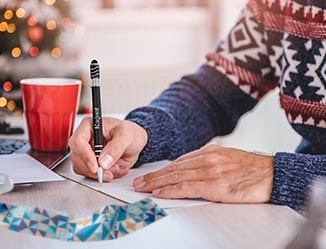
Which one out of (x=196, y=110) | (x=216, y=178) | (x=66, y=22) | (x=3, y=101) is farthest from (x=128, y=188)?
(x=66, y=22)

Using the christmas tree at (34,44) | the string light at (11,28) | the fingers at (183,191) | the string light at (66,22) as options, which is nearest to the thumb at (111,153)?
the fingers at (183,191)

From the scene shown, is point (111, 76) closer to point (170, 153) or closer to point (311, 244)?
point (170, 153)

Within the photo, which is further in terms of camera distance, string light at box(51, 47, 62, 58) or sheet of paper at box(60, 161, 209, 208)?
string light at box(51, 47, 62, 58)

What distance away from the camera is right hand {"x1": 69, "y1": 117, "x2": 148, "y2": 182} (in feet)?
3.22

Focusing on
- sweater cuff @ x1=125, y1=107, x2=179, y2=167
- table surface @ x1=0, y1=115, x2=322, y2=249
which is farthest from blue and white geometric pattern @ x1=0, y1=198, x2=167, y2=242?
sweater cuff @ x1=125, y1=107, x2=179, y2=167

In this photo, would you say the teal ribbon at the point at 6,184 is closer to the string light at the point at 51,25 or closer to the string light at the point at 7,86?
the string light at the point at 7,86

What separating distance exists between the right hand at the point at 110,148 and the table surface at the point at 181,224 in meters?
0.04

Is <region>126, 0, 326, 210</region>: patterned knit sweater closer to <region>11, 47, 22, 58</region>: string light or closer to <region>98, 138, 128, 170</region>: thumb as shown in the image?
<region>98, 138, 128, 170</region>: thumb

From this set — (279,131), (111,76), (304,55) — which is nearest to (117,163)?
(304,55)

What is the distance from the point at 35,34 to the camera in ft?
9.24

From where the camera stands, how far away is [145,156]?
110 centimetres

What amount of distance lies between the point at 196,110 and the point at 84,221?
1.97 ft

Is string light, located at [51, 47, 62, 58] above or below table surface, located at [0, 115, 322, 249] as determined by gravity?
below

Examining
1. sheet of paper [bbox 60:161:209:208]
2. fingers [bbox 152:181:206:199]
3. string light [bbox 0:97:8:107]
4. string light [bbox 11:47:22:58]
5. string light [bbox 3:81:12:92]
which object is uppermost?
fingers [bbox 152:181:206:199]
